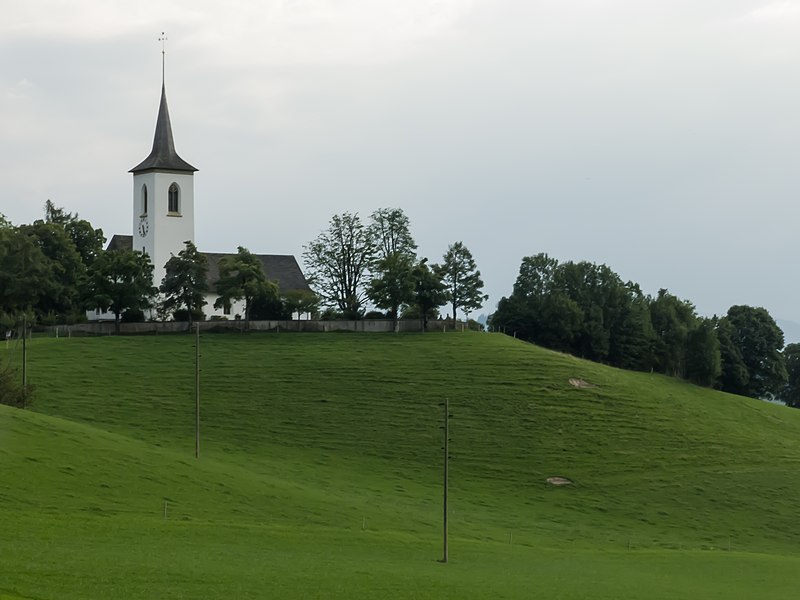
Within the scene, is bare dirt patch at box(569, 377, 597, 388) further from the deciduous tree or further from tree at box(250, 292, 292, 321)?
tree at box(250, 292, 292, 321)

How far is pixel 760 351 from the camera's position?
453 feet

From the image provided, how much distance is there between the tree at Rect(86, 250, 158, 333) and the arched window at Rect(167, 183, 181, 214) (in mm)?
17805

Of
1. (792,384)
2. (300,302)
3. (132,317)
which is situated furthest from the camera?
(792,384)

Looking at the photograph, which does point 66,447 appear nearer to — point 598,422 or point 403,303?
point 598,422

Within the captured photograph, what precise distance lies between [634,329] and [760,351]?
19.3 metres

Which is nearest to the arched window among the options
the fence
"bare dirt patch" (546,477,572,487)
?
the fence

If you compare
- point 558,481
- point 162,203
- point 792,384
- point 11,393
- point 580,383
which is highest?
point 162,203

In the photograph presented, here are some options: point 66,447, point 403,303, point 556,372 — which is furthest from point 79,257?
point 66,447

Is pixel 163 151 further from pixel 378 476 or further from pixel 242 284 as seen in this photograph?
pixel 378 476

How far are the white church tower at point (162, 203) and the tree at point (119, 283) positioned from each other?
46.7ft

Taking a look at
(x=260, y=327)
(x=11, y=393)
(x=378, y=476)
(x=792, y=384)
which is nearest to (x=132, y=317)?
(x=260, y=327)

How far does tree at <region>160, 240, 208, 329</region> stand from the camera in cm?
11444

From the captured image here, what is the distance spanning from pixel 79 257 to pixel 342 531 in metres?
73.7

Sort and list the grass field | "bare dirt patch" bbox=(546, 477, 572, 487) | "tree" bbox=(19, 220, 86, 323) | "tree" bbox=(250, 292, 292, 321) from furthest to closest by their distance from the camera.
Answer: "tree" bbox=(250, 292, 292, 321), "tree" bbox=(19, 220, 86, 323), "bare dirt patch" bbox=(546, 477, 572, 487), the grass field
